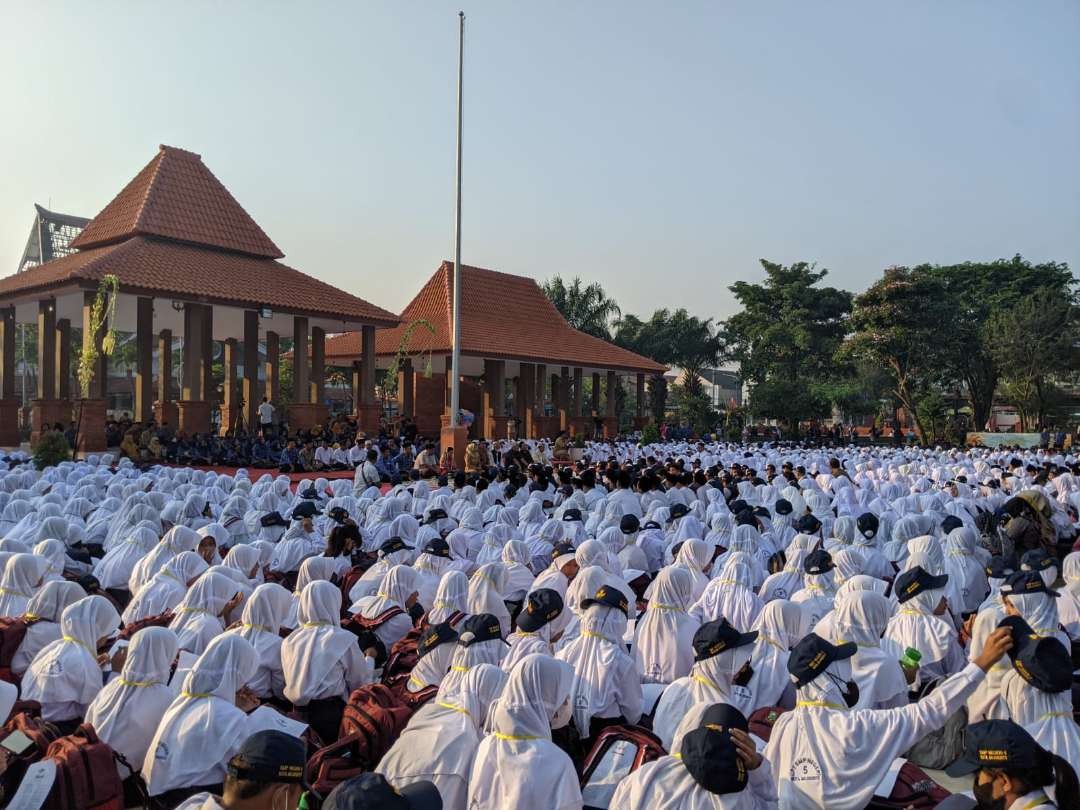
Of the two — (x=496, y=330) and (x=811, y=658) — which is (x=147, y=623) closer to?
(x=811, y=658)

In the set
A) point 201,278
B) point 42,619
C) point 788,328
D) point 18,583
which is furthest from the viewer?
point 788,328

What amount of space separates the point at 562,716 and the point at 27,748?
2630 mm

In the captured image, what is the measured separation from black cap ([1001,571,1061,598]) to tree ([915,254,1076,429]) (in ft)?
117

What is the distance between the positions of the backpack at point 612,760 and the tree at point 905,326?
36.0 metres

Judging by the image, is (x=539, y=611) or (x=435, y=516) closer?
(x=539, y=611)

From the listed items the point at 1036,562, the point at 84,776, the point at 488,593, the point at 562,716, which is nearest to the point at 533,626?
the point at 562,716

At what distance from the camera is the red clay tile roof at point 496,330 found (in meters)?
30.3

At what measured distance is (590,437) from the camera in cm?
3347

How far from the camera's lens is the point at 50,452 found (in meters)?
17.1

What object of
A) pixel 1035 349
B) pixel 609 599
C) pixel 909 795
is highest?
pixel 1035 349

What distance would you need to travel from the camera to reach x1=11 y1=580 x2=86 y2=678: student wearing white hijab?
597 cm

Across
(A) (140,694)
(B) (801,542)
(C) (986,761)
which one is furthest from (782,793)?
(B) (801,542)

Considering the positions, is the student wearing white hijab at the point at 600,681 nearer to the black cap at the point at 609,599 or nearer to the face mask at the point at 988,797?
the black cap at the point at 609,599

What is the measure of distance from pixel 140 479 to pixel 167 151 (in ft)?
51.3
